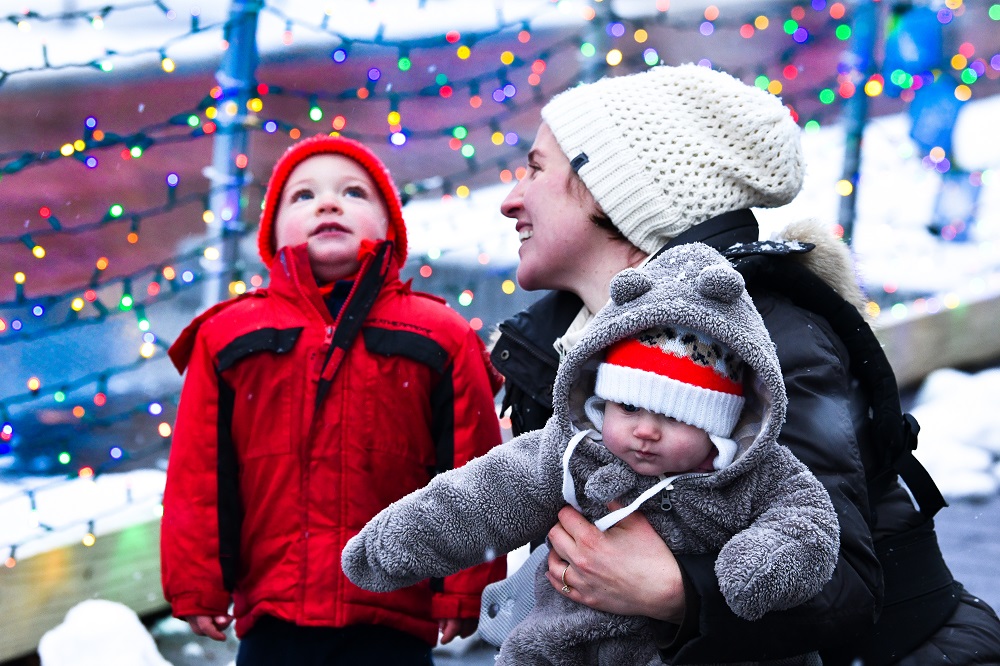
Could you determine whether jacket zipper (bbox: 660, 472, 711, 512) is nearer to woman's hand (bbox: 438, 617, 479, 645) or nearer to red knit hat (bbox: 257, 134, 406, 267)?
woman's hand (bbox: 438, 617, 479, 645)

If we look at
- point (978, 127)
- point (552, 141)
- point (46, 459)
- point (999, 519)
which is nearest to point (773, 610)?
point (552, 141)

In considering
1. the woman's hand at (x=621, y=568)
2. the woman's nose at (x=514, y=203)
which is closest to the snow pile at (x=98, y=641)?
the woman's nose at (x=514, y=203)

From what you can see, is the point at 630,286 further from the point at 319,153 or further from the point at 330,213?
the point at 319,153

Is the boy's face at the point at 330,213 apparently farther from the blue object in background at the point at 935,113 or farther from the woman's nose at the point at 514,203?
the blue object in background at the point at 935,113

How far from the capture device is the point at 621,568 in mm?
1764

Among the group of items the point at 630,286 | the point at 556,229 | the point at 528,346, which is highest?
the point at 630,286

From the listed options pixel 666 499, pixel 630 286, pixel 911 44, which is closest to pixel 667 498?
pixel 666 499

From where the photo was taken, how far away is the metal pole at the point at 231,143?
3910 mm

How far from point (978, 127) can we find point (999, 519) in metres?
10.0

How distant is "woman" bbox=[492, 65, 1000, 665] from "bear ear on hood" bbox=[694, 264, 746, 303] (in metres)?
0.25

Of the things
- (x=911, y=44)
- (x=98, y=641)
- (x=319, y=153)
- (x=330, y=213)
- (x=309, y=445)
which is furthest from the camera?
(x=911, y=44)

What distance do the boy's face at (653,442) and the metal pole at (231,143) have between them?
2.63m

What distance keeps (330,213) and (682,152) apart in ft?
3.10

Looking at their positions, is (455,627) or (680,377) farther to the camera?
(455,627)
